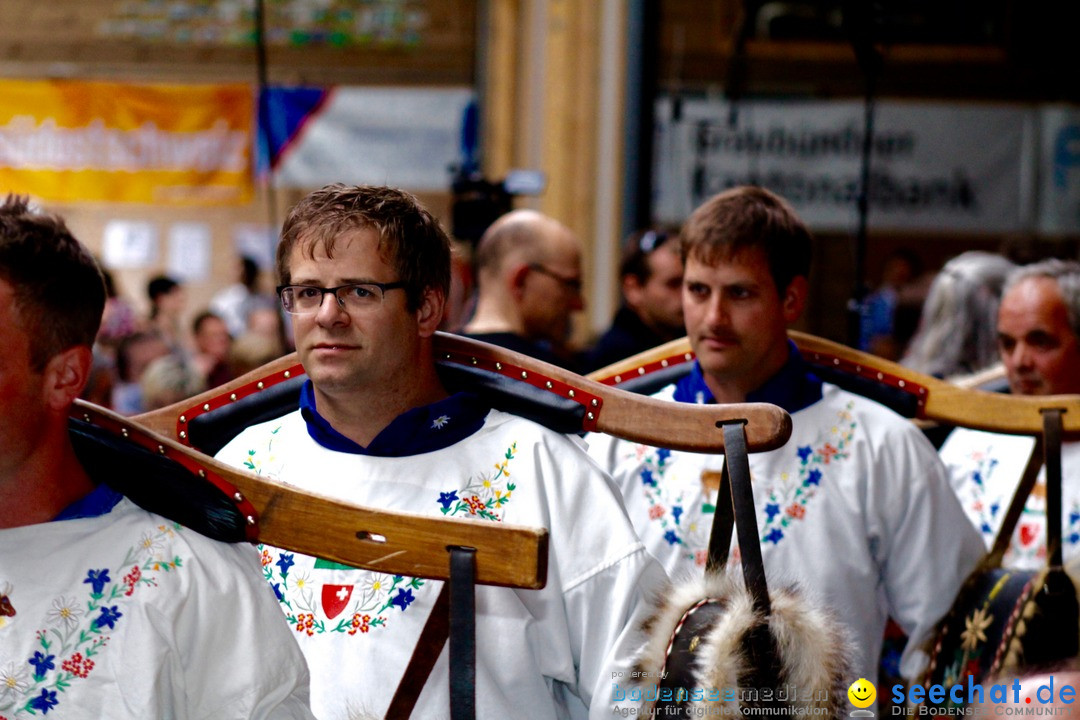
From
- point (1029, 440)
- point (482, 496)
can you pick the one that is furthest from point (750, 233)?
point (1029, 440)

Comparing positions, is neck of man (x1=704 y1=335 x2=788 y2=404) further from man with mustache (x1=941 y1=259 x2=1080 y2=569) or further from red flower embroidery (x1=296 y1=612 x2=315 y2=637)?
red flower embroidery (x1=296 y1=612 x2=315 y2=637)

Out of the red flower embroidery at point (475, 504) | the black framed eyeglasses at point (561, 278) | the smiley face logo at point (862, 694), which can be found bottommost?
the smiley face logo at point (862, 694)

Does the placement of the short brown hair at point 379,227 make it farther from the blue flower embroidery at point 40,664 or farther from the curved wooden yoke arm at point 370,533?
the blue flower embroidery at point 40,664

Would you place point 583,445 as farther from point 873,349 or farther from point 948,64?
point 948,64

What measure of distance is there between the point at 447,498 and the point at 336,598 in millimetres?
203

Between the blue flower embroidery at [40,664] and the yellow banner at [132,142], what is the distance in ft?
24.0

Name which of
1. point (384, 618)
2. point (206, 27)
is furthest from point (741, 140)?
point (384, 618)

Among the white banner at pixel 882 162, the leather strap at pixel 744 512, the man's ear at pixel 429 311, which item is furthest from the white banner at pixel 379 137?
the leather strap at pixel 744 512

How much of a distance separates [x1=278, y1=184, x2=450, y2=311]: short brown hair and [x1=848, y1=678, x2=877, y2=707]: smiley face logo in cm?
80

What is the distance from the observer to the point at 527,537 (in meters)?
1.42

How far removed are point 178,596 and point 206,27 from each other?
8589mm

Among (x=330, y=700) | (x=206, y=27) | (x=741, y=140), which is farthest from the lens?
(x=206, y=27)

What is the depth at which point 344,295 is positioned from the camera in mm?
1835

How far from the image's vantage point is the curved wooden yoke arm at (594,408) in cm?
175
